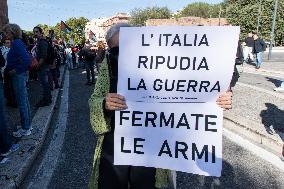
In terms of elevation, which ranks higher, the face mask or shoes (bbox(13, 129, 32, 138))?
the face mask

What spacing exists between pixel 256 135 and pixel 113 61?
440 cm

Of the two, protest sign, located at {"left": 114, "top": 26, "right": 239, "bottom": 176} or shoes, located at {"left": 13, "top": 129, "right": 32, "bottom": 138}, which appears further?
shoes, located at {"left": 13, "top": 129, "right": 32, "bottom": 138}

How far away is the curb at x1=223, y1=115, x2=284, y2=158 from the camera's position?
5.96 meters

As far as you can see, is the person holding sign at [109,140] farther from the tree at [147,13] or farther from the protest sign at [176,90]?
the tree at [147,13]

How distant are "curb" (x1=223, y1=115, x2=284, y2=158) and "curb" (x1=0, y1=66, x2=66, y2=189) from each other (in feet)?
11.0

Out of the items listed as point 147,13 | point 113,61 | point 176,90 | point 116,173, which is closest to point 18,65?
point 113,61

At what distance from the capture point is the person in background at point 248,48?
2099 centimetres

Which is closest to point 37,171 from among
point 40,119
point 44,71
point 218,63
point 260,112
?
A: point 40,119

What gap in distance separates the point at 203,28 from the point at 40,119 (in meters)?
5.78

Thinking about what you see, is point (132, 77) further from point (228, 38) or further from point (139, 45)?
point (228, 38)

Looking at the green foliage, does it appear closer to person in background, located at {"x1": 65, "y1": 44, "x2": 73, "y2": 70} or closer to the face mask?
person in background, located at {"x1": 65, "y1": 44, "x2": 73, "y2": 70}

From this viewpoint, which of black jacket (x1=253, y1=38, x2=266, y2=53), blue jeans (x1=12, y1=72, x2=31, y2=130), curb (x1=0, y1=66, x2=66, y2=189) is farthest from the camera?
black jacket (x1=253, y1=38, x2=266, y2=53)

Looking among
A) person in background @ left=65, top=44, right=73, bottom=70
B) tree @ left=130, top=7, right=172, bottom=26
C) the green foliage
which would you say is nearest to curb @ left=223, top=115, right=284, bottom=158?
person in background @ left=65, top=44, right=73, bottom=70

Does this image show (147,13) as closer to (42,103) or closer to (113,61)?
(42,103)
